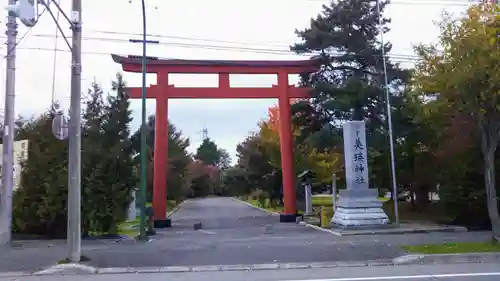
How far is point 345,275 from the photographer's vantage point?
10.2m

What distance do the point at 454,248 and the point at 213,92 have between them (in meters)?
16.2

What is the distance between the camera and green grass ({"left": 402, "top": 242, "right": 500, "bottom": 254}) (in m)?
12.8

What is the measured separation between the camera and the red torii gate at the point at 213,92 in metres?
25.5

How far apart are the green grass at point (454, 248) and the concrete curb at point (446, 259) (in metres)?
0.52

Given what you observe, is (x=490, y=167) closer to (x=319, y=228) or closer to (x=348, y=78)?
(x=319, y=228)

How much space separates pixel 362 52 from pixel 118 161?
15.0 m

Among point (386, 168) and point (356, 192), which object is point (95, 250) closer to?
point (356, 192)

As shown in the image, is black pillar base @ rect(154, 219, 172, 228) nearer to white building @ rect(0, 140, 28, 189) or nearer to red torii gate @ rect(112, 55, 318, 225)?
red torii gate @ rect(112, 55, 318, 225)

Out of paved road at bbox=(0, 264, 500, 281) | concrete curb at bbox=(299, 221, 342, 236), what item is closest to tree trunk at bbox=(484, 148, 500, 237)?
paved road at bbox=(0, 264, 500, 281)

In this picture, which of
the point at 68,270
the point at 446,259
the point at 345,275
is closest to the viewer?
the point at 345,275

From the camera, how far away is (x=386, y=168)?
27.0 metres

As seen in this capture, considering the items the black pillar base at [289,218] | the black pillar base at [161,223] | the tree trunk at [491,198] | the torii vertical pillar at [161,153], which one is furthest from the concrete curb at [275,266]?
the black pillar base at [289,218]

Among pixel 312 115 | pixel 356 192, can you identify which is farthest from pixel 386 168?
pixel 356 192

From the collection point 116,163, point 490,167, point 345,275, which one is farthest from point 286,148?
point 345,275
